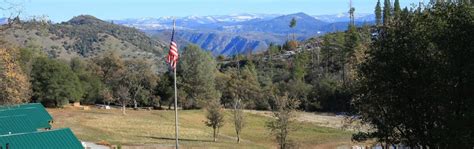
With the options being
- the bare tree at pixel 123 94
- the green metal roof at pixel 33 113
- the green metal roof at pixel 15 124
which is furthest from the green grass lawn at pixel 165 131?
the green metal roof at pixel 15 124

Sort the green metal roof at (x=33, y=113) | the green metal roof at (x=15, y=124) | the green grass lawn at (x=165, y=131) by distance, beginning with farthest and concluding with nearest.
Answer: the green grass lawn at (x=165, y=131), the green metal roof at (x=33, y=113), the green metal roof at (x=15, y=124)

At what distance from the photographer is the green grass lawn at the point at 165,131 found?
5162cm

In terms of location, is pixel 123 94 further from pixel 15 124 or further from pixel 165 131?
pixel 15 124

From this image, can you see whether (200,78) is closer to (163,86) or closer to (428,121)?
(163,86)

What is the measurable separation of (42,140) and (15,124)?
6560 mm

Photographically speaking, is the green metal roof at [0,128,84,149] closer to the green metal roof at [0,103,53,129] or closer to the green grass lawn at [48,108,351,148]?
the green metal roof at [0,103,53,129]

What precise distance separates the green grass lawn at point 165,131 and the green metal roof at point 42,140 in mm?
20812

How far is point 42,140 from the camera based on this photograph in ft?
81.6

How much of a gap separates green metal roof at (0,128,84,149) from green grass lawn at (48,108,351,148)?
2081cm

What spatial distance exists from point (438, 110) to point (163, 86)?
77.8 meters

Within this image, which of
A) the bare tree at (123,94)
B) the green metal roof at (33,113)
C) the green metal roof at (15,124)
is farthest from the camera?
the bare tree at (123,94)

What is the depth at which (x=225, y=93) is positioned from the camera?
109 meters

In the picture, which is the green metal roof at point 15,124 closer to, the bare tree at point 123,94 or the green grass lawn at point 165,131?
the green grass lawn at point 165,131

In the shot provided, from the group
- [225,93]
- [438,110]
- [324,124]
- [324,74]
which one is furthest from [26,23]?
[324,74]
